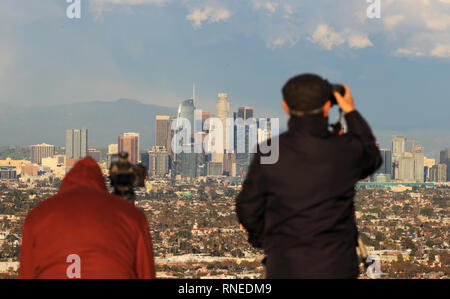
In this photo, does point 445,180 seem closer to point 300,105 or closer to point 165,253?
point 165,253

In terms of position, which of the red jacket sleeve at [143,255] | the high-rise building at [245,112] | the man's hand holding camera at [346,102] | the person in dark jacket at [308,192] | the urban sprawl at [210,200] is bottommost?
the urban sprawl at [210,200]

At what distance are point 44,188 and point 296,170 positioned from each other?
58.4 metres

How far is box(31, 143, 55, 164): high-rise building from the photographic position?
297 feet

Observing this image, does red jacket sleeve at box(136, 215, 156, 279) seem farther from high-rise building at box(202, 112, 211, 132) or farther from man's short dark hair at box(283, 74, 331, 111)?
high-rise building at box(202, 112, 211, 132)

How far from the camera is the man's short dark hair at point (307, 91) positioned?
9.40 ft

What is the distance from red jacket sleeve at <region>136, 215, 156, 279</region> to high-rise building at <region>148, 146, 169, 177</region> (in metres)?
80.6

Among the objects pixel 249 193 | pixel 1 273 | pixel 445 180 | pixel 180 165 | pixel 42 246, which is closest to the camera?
pixel 42 246

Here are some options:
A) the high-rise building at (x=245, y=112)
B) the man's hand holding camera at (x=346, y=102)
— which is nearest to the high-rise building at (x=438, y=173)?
Answer: the high-rise building at (x=245, y=112)

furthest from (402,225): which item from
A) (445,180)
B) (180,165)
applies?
(445,180)

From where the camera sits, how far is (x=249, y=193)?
112 inches

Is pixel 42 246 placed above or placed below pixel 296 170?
below

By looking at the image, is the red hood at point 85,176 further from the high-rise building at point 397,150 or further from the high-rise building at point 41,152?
the high-rise building at point 397,150

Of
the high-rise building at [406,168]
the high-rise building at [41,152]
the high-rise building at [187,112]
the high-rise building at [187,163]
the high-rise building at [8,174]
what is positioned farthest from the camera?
the high-rise building at [187,112]

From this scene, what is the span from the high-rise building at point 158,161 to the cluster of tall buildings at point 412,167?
111 feet
